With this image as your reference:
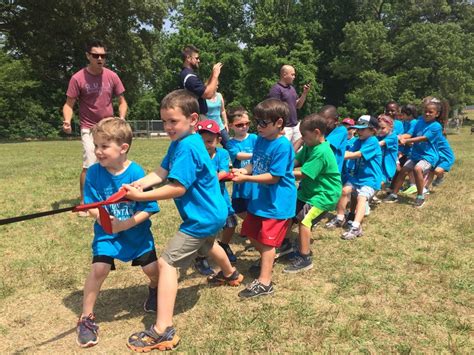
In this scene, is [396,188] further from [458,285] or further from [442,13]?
[442,13]

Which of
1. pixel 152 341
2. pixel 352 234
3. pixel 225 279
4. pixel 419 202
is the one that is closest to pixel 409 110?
pixel 419 202

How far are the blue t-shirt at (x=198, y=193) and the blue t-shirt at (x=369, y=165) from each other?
322 centimetres

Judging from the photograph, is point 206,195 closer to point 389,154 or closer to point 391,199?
point 389,154

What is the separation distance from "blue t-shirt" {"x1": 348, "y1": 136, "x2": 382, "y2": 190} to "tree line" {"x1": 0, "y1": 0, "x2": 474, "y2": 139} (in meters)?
24.5

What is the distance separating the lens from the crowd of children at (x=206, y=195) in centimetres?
303


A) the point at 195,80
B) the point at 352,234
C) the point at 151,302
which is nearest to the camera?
the point at 151,302

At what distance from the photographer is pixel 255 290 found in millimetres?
3686

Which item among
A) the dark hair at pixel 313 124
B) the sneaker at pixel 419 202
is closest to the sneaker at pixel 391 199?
the sneaker at pixel 419 202

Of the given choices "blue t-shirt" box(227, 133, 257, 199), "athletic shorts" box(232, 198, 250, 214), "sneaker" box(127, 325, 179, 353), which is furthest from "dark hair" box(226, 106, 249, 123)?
"sneaker" box(127, 325, 179, 353)

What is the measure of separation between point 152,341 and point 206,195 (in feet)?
3.56

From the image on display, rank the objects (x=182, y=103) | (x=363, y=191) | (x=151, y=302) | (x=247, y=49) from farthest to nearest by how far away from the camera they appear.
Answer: (x=247, y=49), (x=363, y=191), (x=151, y=302), (x=182, y=103)

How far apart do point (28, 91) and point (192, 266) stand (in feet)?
127

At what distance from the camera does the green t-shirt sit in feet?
14.4

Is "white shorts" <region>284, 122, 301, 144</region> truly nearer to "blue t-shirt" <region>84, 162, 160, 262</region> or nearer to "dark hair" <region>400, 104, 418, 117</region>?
"dark hair" <region>400, 104, 418, 117</region>
